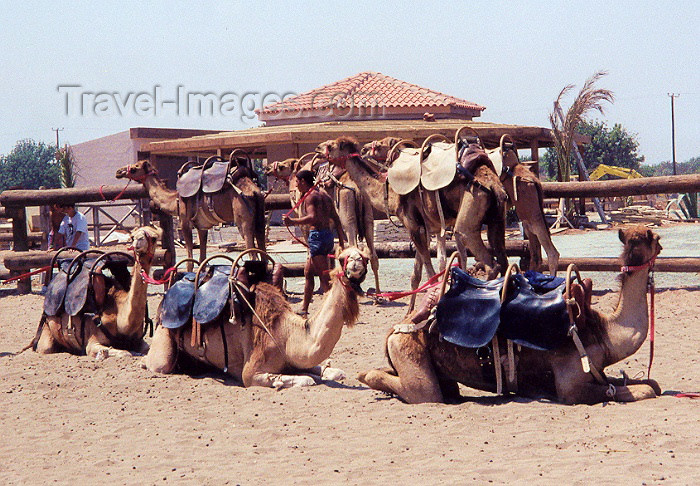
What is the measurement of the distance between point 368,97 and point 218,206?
649 inches

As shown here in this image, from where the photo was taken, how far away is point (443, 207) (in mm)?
9992

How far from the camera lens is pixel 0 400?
675 centimetres

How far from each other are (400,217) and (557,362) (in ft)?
17.0

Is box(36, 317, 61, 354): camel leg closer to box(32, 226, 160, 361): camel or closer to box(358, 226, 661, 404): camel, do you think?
box(32, 226, 160, 361): camel

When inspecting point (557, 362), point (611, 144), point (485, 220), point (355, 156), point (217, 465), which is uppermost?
point (611, 144)

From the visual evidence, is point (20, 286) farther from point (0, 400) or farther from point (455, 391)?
point (455, 391)

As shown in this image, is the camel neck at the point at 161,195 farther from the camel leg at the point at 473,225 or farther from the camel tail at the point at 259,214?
the camel leg at the point at 473,225

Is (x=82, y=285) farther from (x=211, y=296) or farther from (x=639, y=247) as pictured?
(x=639, y=247)

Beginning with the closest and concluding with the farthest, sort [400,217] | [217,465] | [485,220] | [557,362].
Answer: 1. [217,465]
2. [557,362]
3. [485,220]
4. [400,217]

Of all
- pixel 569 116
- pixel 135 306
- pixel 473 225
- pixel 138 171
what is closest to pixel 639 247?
pixel 473 225

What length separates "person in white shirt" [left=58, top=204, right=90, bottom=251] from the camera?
12.6 metres

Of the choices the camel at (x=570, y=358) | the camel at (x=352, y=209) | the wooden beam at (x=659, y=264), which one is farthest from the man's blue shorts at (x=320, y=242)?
the camel at (x=570, y=358)

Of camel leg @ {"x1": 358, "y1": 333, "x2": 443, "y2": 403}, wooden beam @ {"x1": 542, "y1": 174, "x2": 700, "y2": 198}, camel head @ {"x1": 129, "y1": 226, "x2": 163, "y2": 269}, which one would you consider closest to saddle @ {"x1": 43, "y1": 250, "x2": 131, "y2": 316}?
camel head @ {"x1": 129, "y1": 226, "x2": 163, "y2": 269}

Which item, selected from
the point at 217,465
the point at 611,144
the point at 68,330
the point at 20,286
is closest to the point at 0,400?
the point at 68,330
